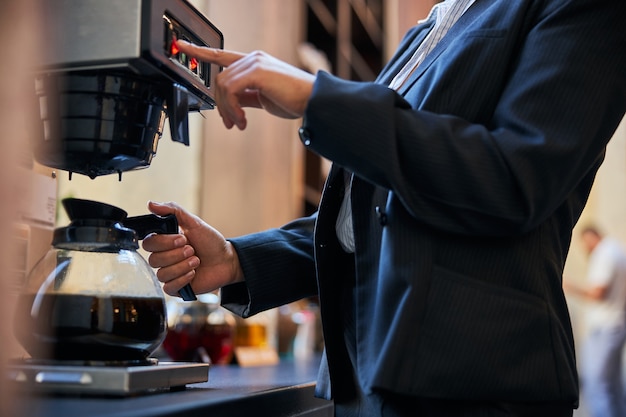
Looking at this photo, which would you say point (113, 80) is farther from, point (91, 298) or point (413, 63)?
point (413, 63)

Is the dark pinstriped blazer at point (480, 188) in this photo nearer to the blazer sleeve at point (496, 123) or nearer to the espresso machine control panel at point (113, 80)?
the blazer sleeve at point (496, 123)

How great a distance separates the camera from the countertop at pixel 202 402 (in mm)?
634

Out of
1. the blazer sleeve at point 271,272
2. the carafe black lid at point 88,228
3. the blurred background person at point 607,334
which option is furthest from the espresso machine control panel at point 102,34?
the blurred background person at point 607,334

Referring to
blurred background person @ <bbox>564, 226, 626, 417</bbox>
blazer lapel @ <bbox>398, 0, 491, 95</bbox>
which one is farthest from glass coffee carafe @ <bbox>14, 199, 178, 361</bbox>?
blurred background person @ <bbox>564, 226, 626, 417</bbox>

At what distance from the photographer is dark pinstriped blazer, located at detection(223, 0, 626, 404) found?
790 millimetres

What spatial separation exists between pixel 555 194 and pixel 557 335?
0.16 meters

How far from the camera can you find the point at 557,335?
836 millimetres

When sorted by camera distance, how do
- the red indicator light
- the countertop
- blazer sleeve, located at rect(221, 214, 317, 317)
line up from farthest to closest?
blazer sleeve, located at rect(221, 214, 317, 317) < the red indicator light < the countertop

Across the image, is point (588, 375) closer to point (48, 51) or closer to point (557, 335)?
point (557, 335)

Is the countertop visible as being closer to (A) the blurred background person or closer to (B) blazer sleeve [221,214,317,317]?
(B) blazer sleeve [221,214,317,317]

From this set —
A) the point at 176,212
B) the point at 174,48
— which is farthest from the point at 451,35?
the point at 176,212

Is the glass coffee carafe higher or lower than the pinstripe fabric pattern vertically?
lower

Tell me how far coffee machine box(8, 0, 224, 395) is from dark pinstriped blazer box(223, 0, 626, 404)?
0.20 m

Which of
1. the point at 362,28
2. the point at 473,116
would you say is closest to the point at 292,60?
the point at 362,28
